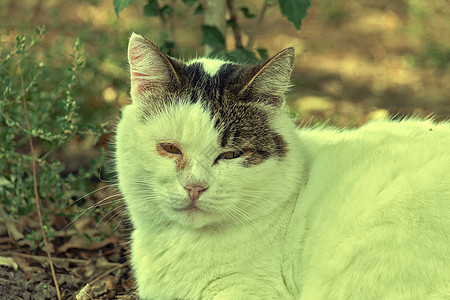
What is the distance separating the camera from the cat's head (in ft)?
7.74

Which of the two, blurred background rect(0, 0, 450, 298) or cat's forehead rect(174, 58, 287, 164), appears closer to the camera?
cat's forehead rect(174, 58, 287, 164)

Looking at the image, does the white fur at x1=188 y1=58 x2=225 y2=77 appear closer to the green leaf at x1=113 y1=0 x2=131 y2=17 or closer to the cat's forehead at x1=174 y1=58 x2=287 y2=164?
the cat's forehead at x1=174 y1=58 x2=287 y2=164

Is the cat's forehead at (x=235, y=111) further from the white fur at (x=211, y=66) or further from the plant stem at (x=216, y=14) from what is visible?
the plant stem at (x=216, y=14)

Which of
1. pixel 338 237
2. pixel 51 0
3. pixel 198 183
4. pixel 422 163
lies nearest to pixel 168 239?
pixel 198 183

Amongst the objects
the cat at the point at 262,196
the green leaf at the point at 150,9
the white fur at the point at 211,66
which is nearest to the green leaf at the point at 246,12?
the green leaf at the point at 150,9

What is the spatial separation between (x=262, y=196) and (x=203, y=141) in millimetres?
384

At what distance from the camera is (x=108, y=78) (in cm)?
507

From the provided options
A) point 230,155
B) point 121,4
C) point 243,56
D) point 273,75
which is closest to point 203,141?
→ point 230,155

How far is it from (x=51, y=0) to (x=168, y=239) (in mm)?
6481

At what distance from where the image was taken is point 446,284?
6.94 ft

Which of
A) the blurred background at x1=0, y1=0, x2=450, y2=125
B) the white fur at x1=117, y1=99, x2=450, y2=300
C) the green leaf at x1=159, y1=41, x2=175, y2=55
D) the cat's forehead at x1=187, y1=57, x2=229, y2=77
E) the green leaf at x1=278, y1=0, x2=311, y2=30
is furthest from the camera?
the blurred background at x1=0, y1=0, x2=450, y2=125

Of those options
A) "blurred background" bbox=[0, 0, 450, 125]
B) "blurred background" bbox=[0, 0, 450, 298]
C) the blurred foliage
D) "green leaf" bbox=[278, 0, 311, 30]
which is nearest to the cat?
"blurred background" bbox=[0, 0, 450, 298]

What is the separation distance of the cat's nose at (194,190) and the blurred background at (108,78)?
60cm

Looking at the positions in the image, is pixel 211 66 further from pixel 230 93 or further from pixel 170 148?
pixel 170 148
